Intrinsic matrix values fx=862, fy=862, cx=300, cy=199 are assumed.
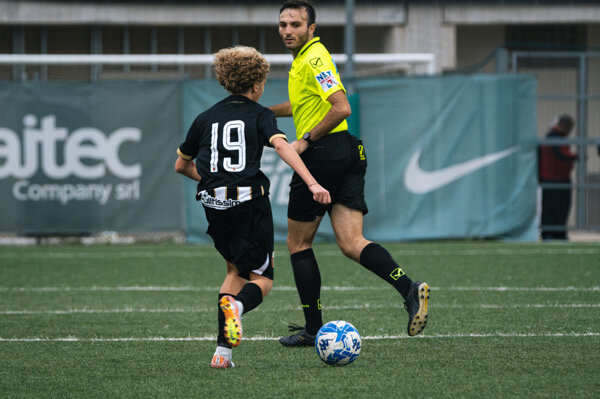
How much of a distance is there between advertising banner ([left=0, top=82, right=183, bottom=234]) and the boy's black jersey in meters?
8.01

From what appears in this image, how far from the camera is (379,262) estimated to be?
4898 millimetres

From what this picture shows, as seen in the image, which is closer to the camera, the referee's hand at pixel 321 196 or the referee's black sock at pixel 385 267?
the referee's hand at pixel 321 196

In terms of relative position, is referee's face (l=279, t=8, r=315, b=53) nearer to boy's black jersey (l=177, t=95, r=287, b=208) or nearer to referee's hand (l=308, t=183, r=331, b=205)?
boy's black jersey (l=177, t=95, r=287, b=208)

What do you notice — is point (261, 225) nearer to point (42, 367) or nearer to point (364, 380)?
point (364, 380)

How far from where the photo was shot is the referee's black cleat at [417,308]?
4594 millimetres

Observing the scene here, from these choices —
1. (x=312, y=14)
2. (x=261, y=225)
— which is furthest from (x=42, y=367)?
(x=312, y=14)

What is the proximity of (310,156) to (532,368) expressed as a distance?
5.65ft

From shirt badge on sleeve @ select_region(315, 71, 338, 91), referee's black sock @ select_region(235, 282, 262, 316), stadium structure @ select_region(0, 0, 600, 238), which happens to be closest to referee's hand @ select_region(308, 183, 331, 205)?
referee's black sock @ select_region(235, 282, 262, 316)

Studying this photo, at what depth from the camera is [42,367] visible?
4.49 meters

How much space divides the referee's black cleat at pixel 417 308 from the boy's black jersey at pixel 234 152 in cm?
98

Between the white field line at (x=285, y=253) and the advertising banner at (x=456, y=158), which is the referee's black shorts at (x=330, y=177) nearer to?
the white field line at (x=285, y=253)

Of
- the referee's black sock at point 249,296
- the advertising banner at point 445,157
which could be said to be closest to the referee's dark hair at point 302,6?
the referee's black sock at point 249,296

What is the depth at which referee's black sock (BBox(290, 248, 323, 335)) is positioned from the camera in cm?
507

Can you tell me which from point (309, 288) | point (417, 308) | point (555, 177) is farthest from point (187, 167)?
point (555, 177)
